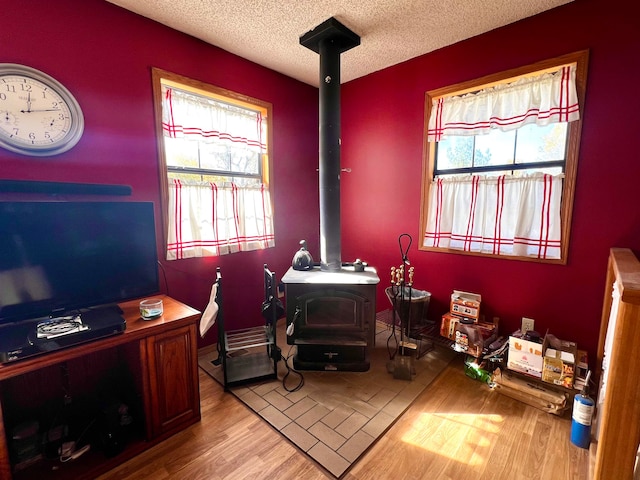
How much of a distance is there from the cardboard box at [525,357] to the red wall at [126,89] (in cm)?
217

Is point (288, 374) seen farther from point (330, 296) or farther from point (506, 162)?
point (506, 162)

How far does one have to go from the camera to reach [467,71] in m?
2.43

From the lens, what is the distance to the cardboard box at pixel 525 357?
1.92 meters

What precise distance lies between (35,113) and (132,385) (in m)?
1.63

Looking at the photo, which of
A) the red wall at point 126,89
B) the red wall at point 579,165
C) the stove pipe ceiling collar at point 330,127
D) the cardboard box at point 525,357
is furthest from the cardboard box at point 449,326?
the red wall at point 126,89

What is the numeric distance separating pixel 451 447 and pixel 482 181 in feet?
6.26

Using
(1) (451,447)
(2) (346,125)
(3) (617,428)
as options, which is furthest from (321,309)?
(2) (346,125)

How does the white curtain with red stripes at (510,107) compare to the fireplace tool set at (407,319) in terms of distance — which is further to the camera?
the fireplace tool set at (407,319)

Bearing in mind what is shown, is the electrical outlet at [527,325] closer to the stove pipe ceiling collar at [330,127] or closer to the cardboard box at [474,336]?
the cardboard box at [474,336]

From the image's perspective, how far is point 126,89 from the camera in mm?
2008

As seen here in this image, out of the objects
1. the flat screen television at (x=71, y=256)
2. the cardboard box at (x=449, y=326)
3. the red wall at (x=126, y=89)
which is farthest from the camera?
the cardboard box at (x=449, y=326)

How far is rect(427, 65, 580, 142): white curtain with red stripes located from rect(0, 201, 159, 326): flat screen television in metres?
2.41

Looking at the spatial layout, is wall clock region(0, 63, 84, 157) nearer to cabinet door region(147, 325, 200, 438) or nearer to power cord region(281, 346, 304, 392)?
cabinet door region(147, 325, 200, 438)

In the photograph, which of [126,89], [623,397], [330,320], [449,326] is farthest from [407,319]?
[126,89]
